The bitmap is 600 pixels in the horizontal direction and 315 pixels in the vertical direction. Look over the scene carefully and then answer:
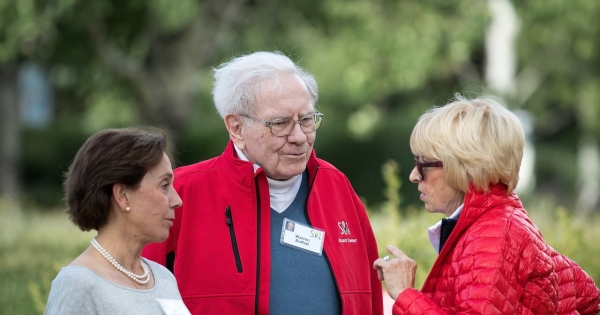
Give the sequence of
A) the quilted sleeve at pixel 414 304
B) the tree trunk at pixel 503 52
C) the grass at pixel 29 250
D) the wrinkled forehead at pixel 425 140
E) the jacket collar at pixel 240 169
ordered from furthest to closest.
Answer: the tree trunk at pixel 503 52 < the grass at pixel 29 250 < the jacket collar at pixel 240 169 < the wrinkled forehead at pixel 425 140 < the quilted sleeve at pixel 414 304

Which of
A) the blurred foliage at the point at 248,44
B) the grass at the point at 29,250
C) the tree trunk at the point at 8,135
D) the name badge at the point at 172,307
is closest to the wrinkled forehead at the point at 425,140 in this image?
the name badge at the point at 172,307

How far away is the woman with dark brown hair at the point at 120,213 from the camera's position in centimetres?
277

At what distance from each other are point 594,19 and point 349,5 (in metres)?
7.53

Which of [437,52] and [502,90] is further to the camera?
[502,90]

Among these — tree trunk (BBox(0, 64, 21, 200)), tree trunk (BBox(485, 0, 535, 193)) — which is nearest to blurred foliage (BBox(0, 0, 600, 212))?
tree trunk (BBox(485, 0, 535, 193))

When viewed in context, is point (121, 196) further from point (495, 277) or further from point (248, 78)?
point (495, 277)

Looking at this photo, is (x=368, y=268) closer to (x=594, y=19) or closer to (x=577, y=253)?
(x=577, y=253)

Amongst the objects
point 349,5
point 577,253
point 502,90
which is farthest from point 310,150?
point 502,90

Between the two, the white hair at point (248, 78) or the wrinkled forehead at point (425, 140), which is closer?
the wrinkled forehead at point (425, 140)

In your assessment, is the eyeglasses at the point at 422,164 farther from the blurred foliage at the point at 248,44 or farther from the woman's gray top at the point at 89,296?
the blurred foliage at the point at 248,44

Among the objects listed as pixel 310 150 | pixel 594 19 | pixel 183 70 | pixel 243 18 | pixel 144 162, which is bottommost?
pixel 144 162

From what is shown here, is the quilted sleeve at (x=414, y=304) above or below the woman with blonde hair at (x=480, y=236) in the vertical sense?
below

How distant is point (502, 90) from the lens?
17203 mm

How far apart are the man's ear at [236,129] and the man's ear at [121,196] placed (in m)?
0.88
